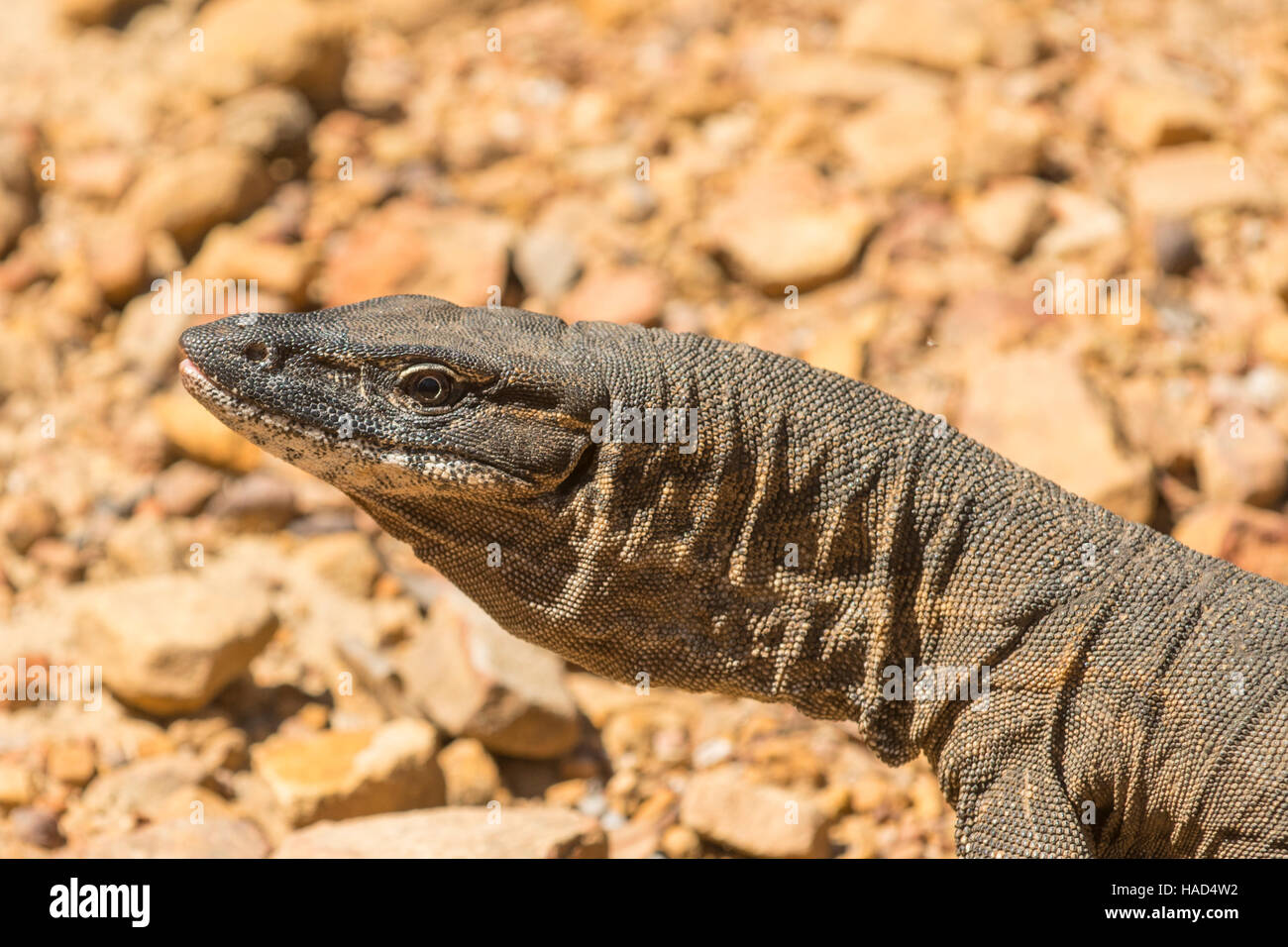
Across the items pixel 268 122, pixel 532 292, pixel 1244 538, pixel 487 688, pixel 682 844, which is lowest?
pixel 682 844

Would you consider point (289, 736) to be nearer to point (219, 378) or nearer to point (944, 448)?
point (219, 378)

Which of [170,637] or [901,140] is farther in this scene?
[901,140]

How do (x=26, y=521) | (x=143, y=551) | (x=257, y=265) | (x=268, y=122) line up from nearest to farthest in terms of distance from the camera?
(x=143, y=551)
(x=26, y=521)
(x=257, y=265)
(x=268, y=122)

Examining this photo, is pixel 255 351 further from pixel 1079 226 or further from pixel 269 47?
pixel 269 47

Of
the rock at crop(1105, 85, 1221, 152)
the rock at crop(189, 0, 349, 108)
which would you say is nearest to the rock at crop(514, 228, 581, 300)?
the rock at crop(189, 0, 349, 108)

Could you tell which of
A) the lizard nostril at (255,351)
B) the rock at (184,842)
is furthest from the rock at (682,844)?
the lizard nostril at (255,351)

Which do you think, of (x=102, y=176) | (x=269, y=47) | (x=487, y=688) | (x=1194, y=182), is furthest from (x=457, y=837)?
(x=269, y=47)

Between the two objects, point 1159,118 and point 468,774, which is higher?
point 1159,118
